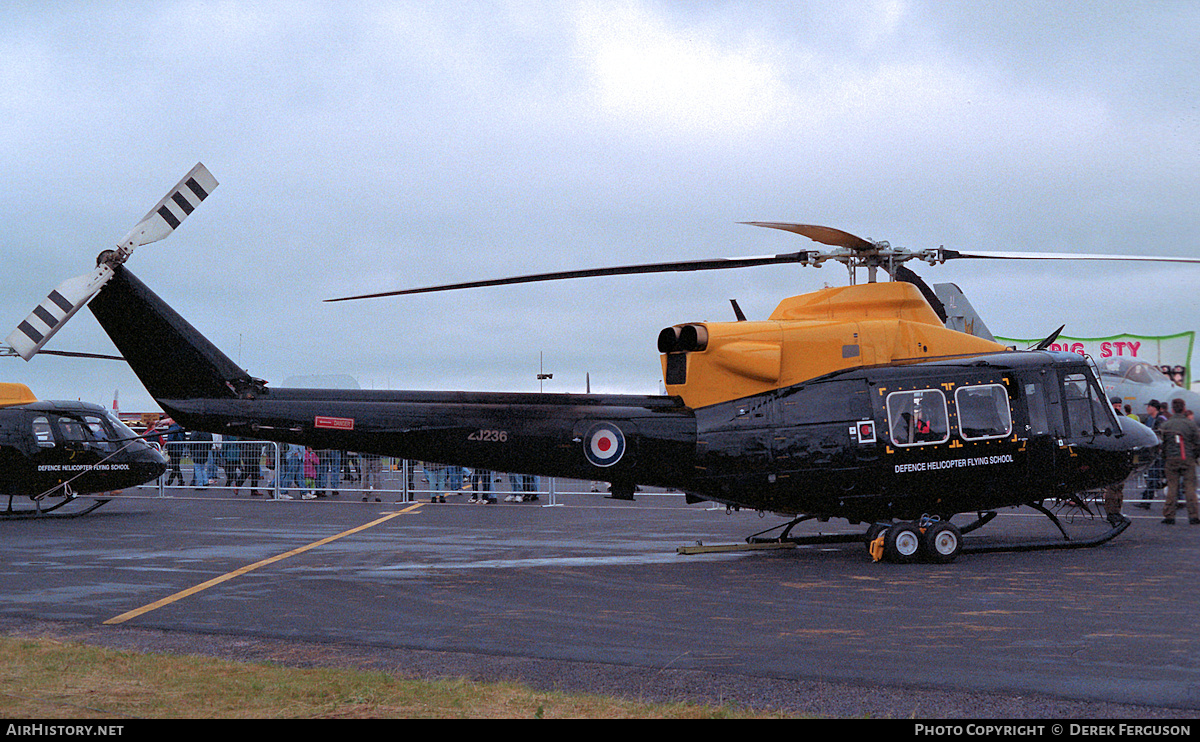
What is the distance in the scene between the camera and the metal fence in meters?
24.5

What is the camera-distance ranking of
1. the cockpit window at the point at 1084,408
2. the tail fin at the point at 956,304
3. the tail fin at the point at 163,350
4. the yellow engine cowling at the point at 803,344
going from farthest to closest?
1. the tail fin at the point at 956,304
2. the cockpit window at the point at 1084,408
3. the yellow engine cowling at the point at 803,344
4. the tail fin at the point at 163,350

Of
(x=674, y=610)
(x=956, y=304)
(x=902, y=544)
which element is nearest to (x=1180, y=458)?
(x=902, y=544)

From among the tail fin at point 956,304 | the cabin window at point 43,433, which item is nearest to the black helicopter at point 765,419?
the cabin window at point 43,433

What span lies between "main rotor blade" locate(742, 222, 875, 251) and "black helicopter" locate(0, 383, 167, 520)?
17.4 metres

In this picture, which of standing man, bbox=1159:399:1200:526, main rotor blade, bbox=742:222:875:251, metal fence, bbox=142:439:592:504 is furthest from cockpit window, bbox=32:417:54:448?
standing man, bbox=1159:399:1200:526

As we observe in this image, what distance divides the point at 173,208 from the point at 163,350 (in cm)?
187

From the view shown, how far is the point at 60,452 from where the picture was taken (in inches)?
810

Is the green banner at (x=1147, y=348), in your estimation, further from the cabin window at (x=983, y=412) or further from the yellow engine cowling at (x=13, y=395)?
the yellow engine cowling at (x=13, y=395)

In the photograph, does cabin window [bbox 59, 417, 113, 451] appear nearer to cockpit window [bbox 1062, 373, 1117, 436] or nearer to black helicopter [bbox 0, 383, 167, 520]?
black helicopter [bbox 0, 383, 167, 520]

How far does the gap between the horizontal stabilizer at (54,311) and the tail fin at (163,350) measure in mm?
281

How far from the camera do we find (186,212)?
11648mm

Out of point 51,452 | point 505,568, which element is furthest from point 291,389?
point 51,452

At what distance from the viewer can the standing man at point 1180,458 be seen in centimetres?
1641
